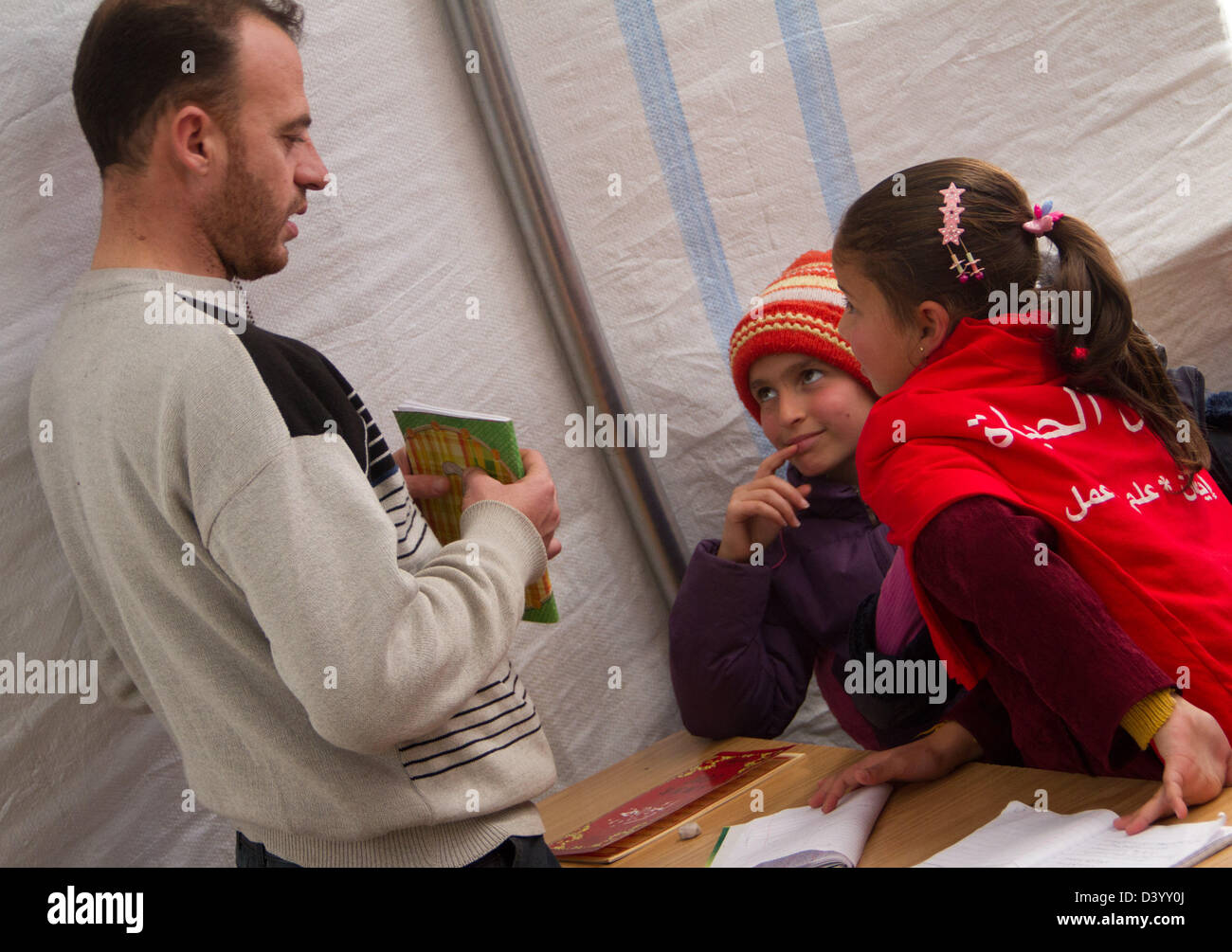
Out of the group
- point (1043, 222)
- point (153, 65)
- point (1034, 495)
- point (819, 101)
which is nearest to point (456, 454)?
point (153, 65)

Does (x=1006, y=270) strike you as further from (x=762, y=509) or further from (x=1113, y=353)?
(x=762, y=509)

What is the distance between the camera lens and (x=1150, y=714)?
0.88m

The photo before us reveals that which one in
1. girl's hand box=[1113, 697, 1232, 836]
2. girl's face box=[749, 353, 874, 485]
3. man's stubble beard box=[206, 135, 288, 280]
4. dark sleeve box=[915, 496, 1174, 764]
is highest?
man's stubble beard box=[206, 135, 288, 280]

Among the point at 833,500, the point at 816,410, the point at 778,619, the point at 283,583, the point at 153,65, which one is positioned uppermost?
the point at 153,65

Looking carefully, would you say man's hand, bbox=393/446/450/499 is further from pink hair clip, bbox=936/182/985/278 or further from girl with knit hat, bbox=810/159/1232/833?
pink hair clip, bbox=936/182/985/278

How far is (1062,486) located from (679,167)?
87cm

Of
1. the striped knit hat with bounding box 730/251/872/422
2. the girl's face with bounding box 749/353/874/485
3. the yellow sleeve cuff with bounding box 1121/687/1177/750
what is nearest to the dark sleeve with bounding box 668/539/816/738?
the girl's face with bounding box 749/353/874/485

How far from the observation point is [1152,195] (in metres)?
1.66

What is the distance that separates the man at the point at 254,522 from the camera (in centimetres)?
82

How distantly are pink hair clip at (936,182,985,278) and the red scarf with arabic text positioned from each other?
0.06m

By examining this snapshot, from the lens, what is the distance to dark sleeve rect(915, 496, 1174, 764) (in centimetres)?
89
